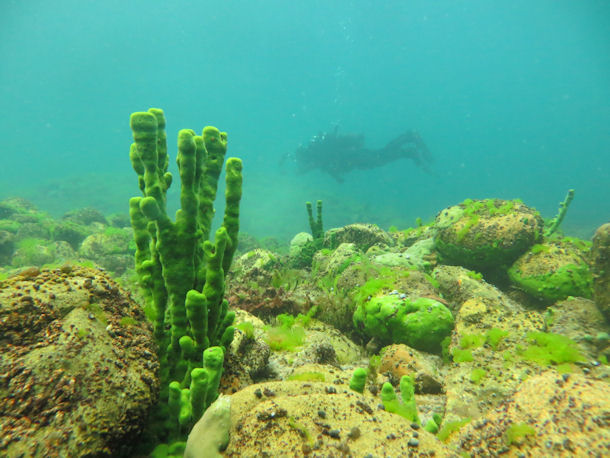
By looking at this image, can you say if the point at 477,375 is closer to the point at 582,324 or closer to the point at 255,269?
the point at 582,324

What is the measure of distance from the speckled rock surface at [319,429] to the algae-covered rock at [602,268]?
12.2 feet

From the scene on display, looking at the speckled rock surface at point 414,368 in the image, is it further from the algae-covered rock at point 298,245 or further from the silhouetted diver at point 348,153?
the silhouetted diver at point 348,153

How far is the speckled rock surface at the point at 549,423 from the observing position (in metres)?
1.54

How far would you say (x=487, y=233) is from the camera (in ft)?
20.3

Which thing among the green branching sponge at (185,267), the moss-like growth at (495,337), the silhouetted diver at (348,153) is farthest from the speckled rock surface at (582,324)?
the silhouetted diver at (348,153)

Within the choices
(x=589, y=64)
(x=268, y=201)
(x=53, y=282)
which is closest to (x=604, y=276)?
(x=53, y=282)

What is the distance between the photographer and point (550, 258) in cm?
552

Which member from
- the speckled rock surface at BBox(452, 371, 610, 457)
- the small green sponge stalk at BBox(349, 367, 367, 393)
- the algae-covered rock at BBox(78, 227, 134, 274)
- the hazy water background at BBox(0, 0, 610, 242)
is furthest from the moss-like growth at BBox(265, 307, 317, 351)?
the hazy water background at BBox(0, 0, 610, 242)

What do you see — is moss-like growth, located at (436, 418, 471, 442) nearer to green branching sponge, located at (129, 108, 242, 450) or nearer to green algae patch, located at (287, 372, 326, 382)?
green algae patch, located at (287, 372, 326, 382)

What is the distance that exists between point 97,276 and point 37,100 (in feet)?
693

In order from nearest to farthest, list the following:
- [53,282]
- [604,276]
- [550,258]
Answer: [53,282]
[604,276]
[550,258]

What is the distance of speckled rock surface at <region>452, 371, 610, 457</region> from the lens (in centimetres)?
154

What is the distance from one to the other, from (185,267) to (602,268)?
16.8 ft

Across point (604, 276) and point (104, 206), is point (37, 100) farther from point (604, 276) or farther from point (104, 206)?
point (604, 276)
